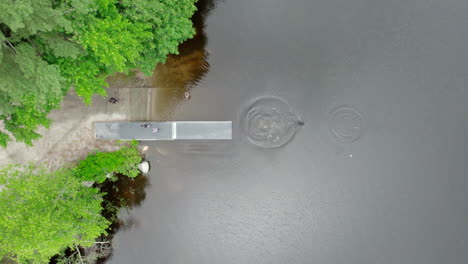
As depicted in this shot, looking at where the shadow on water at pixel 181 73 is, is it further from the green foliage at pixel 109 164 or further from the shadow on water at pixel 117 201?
the shadow on water at pixel 117 201

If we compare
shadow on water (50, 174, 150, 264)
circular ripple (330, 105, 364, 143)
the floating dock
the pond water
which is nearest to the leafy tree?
the floating dock

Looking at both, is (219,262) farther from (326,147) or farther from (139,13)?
(139,13)

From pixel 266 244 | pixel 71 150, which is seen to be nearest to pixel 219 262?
pixel 266 244

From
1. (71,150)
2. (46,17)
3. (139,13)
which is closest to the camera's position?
(46,17)

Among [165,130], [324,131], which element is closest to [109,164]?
[165,130]

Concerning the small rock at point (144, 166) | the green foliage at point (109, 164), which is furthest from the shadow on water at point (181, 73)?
the small rock at point (144, 166)
